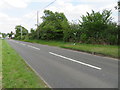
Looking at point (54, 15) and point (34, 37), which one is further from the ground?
point (54, 15)

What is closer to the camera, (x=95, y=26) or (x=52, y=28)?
(x=95, y=26)


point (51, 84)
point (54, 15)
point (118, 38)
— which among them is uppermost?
point (54, 15)

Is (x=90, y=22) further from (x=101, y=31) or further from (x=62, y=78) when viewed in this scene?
(x=62, y=78)

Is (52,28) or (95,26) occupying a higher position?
(52,28)

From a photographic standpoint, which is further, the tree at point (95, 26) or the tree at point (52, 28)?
the tree at point (52, 28)

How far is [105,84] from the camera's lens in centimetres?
443

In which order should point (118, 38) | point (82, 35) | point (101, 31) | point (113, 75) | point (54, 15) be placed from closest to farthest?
point (113, 75)
point (118, 38)
point (101, 31)
point (82, 35)
point (54, 15)

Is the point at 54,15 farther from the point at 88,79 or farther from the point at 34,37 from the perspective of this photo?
the point at 88,79

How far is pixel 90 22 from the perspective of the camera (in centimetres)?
2267

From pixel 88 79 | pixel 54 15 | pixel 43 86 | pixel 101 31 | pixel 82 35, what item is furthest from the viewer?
pixel 54 15

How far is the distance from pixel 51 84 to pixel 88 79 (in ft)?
4.94

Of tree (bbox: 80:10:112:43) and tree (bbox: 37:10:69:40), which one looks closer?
tree (bbox: 80:10:112:43)

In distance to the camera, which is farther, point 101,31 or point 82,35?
point 82,35

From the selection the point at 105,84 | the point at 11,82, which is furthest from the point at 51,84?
the point at 105,84
